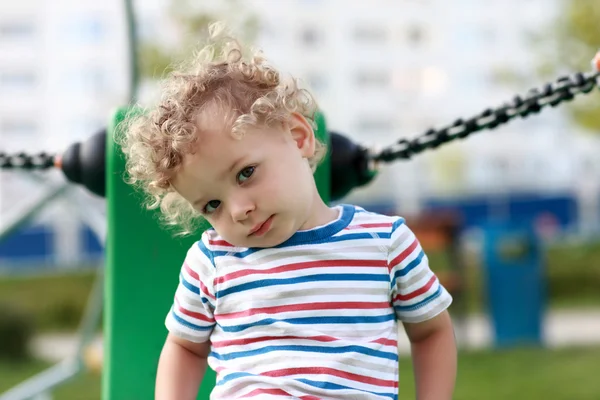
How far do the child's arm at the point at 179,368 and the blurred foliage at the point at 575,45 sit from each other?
35.6ft

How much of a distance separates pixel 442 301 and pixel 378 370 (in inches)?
5.3

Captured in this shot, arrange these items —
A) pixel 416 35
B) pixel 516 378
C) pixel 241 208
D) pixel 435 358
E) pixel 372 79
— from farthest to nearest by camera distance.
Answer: pixel 416 35 → pixel 372 79 → pixel 516 378 → pixel 435 358 → pixel 241 208

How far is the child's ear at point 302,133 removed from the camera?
1.23m

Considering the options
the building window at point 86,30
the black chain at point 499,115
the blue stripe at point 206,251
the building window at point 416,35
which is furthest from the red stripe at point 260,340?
the building window at point 416,35

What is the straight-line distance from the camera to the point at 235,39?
52.9 inches

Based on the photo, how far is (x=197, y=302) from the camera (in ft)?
4.19

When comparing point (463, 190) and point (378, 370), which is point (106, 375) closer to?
point (378, 370)

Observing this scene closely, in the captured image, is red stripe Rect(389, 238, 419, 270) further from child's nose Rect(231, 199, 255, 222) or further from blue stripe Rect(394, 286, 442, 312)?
child's nose Rect(231, 199, 255, 222)

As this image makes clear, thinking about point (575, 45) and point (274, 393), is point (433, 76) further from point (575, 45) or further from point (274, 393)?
point (274, 393)

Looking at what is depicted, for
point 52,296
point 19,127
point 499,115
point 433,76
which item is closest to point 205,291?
point 499,115

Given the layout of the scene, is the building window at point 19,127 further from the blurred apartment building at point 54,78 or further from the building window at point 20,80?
the building window at point 20,80

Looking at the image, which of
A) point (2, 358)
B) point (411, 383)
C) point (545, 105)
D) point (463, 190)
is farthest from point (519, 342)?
point (463, 190)

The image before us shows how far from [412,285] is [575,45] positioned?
Result: 11.5 m

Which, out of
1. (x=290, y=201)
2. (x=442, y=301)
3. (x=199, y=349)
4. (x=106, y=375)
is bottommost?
(x=106, y=375)
